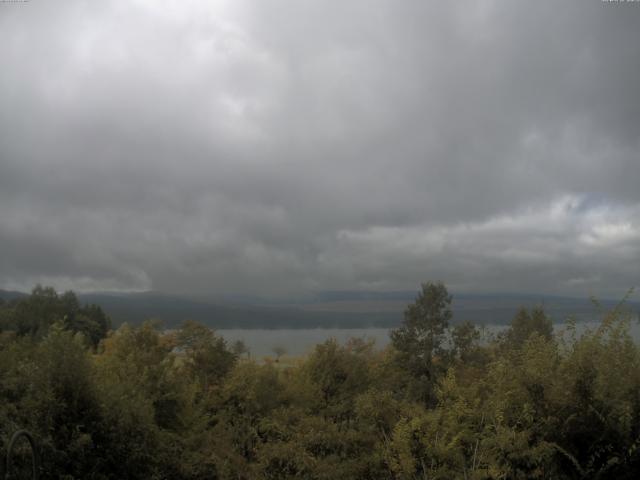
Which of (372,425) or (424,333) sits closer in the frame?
(372,425)

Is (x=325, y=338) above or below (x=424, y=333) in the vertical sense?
above

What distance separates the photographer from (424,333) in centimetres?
3550

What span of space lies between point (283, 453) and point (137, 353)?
7.96 m

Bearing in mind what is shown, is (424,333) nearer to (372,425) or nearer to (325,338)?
(325,338)

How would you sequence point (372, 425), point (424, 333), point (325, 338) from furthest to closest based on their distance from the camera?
point (424, 333) → point (325, 338) → point (372, 425)

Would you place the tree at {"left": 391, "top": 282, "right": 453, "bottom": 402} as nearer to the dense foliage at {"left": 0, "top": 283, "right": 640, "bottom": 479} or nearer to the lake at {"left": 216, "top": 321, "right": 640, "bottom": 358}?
the lake at {"left": 216, "top": 321, "right": 640, "bottom": 358}

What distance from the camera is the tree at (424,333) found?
111 ft

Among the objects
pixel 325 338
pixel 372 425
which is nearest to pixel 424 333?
pixel 325 338

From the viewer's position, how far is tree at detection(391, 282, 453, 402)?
33.8m

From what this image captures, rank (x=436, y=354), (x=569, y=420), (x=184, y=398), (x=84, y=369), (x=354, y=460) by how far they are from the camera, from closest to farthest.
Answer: (x=569, y=420) < (x=84, y=369) < (x=354, y=460) < (x=184, y=398) < (x=436, y=354)

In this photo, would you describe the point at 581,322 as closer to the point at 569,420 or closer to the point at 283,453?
the point at 569,420

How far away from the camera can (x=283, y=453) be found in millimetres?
11719

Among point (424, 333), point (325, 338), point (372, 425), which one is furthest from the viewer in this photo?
point (424, 333)

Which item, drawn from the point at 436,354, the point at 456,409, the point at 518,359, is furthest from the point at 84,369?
the point at 436,354
